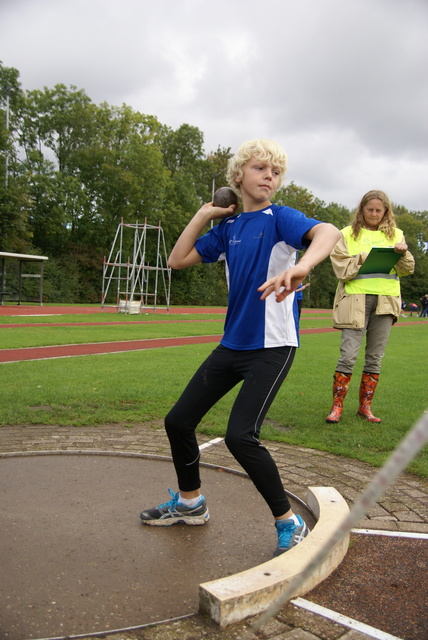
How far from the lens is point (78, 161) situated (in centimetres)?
4666

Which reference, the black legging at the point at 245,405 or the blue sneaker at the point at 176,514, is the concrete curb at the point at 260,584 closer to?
the black legging at the point at 245,405

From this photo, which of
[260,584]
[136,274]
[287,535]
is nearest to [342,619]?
[260,584]

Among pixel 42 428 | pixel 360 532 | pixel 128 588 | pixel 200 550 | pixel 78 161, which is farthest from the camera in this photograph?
pixel 78 161

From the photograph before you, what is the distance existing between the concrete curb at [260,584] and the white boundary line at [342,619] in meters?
0.08

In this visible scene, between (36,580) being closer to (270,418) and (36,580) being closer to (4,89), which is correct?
(270,418)

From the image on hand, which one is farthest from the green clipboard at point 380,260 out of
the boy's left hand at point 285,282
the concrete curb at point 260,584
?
the boy's left hand at point 285,282

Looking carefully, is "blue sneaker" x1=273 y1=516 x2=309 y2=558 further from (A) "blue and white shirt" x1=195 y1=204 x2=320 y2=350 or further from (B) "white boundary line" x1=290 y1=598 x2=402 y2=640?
(A) "blue and white shirt" x1=195 y1=204 x2=320 y2=350

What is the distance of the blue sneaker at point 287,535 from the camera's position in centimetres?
297

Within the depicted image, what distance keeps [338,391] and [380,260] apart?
1.47 m

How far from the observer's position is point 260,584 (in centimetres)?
244

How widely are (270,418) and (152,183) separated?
43.8 m

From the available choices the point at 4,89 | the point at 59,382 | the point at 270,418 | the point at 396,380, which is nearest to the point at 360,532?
the point at 270,418

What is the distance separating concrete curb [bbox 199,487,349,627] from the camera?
2.32 metres

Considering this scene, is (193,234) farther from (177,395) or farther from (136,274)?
(136,274)
